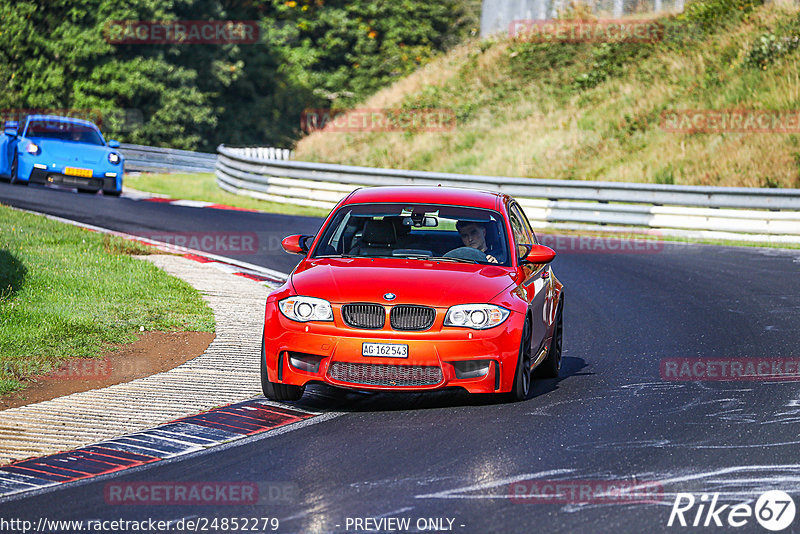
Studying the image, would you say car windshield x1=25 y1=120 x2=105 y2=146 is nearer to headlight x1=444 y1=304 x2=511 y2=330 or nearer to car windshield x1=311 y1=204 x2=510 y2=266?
car windshield x1=311 y1=204 x2=510 y2=266

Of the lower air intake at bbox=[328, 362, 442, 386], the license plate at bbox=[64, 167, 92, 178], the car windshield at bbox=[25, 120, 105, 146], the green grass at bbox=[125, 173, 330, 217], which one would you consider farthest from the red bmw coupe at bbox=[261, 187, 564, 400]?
the green grass at bbox=[125, 173, 330, 217]

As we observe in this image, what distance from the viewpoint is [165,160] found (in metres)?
41.2

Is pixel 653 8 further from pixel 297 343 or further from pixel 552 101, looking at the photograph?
pixel 297 343

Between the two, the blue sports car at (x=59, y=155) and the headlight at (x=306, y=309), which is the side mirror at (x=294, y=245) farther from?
the blue sports car at (x=59, y=155)

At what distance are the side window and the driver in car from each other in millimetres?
264

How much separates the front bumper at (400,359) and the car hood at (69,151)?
53.7 feet

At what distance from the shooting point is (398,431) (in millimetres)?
7723

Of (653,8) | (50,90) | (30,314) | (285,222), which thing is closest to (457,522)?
(30,314)

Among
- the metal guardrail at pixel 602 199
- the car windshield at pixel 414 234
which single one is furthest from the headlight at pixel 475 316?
the metal guardrail at pixel 602 199

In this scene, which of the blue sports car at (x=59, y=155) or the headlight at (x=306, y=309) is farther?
the blue sports car at (x=59, y=155)

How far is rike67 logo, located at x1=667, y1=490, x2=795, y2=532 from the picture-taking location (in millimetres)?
5785

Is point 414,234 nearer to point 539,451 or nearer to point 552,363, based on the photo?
point 552,363

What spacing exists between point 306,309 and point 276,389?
0.67 metres

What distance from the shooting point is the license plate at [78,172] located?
2347 centimetres
